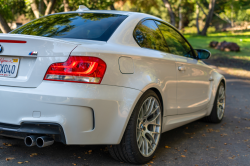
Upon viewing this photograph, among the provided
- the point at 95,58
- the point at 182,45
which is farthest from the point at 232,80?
the point at 95,58

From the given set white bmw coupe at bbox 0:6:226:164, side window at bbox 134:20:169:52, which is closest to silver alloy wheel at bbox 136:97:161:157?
white bmw coupe at bbox 0:6:226:164

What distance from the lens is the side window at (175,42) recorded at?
4.11 meters

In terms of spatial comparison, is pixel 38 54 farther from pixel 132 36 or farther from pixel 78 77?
pixel 132 36

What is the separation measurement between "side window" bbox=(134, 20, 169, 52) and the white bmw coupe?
0.05 ft

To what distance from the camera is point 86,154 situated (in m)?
3.50

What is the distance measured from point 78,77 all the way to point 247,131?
355 centimetres

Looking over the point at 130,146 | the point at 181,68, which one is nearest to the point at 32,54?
the point at 130,146

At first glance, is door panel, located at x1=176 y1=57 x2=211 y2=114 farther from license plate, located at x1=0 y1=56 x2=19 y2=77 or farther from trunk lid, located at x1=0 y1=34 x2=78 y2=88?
license plate, located at x1=0 y1=56 x2=19 y2=77

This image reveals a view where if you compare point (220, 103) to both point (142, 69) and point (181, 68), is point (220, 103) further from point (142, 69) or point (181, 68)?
point (142, 69)

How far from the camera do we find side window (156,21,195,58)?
4109 millimetres

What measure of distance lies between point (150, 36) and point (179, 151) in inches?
58.0

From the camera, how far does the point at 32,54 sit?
2.69m

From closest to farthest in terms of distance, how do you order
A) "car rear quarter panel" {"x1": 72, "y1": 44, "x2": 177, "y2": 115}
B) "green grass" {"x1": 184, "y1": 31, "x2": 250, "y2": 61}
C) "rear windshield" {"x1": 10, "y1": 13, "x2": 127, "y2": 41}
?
"car rear quarter panel" {"x1": 72, "y1": 44, "x2": 177, "y2": 115}, "rear windshield" {"x1": 10, "y1": 13, "x2": 127, "y2": 41}, "green grass" {"x1": 184, "y1": 31, "x2": 250, "y2": 61}

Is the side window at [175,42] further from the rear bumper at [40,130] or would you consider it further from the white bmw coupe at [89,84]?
the rear bumper at [40,130]
